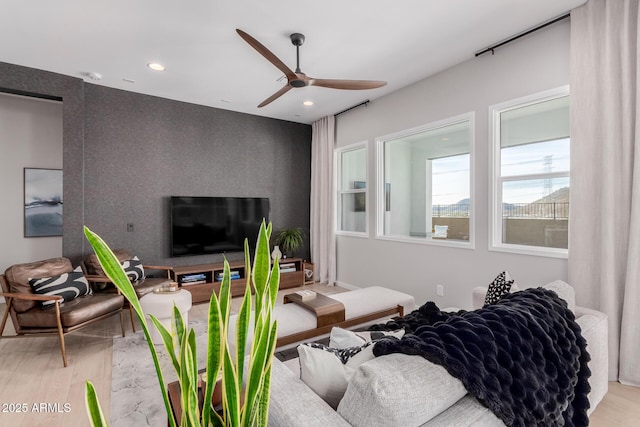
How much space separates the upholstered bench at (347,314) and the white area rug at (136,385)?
0.59 m

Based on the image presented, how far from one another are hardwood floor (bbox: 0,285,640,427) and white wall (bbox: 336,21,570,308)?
3.15 ft

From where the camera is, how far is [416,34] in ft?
8.90

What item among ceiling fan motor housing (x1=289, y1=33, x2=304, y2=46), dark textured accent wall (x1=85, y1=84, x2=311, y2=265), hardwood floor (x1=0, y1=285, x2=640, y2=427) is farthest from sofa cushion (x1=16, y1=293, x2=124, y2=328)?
ceiling fan motor housing (x1=289, y1=33, x2=304, y2=46)

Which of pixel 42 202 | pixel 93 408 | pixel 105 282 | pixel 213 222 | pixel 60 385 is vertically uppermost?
pixel 42 202

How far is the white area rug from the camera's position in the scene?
1819 millimetres

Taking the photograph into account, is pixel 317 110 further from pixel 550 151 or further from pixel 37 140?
pixel 37 140

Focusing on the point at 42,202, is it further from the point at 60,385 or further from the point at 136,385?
the point at 136,385

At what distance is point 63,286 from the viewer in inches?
107

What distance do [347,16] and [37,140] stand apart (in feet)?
13.8

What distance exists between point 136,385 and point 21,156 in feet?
11.9

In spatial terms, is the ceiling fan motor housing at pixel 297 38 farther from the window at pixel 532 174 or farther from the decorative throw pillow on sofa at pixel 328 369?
the decorative throw pillow on sofa at pixel 328 369

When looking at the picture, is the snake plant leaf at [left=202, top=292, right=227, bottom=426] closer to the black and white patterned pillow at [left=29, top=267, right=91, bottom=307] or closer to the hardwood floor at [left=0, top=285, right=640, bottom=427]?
the hardwood floor at [left=0, top=285, right=640, bottom=427]

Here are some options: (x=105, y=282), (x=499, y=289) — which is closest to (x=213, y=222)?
(x=105, y=282)

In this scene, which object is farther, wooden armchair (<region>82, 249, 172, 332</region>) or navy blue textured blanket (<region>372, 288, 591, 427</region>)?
wooden armchair (<region>82, 249, 172, 332</region>)
